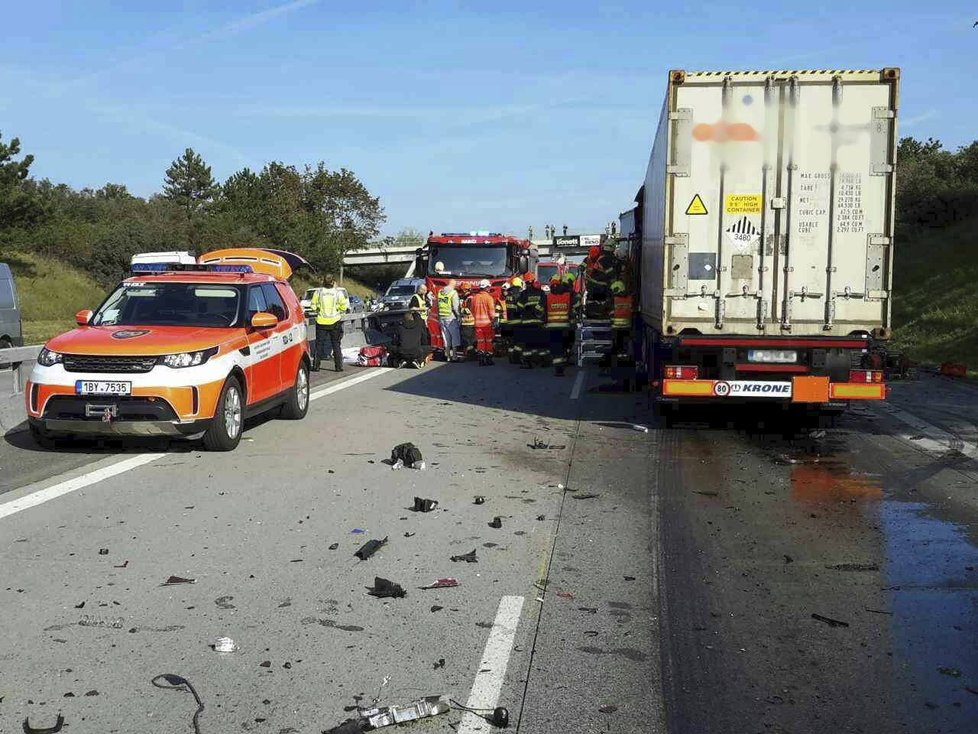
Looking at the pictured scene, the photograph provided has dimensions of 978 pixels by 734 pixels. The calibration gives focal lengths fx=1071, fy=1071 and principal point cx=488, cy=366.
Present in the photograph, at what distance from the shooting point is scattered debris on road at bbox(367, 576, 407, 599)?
575 cm

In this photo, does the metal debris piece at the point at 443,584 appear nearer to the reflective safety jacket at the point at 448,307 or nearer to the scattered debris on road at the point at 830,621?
the scattered debris on road at the point at 830,621

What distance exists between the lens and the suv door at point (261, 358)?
11.2 metres

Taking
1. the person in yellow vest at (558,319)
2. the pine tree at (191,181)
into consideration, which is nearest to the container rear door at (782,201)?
the person in yellow vest at (558,319)

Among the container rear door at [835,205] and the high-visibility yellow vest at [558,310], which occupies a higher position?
the container rear door at [835,205]

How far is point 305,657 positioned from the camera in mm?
4801

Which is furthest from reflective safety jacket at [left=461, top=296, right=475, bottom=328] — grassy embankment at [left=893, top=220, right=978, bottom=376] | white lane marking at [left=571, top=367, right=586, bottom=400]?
grassy embankment at [left=893, top=220, right=978, bottom=376]

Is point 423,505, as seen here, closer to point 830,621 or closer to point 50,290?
point 830,621

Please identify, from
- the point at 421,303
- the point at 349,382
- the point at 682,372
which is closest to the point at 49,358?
the point at 682,372

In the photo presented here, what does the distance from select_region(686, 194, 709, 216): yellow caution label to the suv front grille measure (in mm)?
5514

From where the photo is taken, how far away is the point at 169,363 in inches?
389

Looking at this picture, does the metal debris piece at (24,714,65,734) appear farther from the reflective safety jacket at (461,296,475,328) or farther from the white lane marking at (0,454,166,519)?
the reflective safety jacket at (461,296,475,328)

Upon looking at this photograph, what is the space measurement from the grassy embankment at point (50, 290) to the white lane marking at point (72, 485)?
3034 cm

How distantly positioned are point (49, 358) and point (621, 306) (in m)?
11.0

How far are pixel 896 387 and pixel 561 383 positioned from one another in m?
5.38
